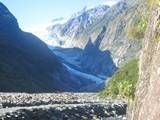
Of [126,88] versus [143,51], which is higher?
[143,51]

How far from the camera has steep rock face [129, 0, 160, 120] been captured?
8.75 m

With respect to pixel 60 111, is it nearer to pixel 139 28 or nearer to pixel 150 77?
pixel 139 28

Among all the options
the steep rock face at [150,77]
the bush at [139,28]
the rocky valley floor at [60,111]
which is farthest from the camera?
the rocky valley floor at [60,111]

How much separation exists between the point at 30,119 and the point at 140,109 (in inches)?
953

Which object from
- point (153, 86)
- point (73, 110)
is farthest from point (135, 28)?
point (73, 110)

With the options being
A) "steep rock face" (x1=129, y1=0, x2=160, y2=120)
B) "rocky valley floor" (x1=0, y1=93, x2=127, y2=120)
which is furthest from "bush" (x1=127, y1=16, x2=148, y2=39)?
"rocky valley floor" (x1=0, y1=93, x2=127, y2=120)

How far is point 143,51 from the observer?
10.1 meters

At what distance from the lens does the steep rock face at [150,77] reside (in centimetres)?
875

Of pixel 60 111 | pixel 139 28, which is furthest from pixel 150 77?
pixel 60 111

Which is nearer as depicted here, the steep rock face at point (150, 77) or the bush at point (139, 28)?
the steep rock face at point (150, 77)

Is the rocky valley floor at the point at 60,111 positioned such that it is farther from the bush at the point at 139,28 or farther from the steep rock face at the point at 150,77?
the steep rock face at the point at 150,77

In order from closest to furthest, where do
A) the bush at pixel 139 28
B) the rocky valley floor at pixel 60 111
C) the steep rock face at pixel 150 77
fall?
the steep rock face at pixel 150 77 → the bush at pixel 139 28 → the rocky valley floor at pixel 60 111

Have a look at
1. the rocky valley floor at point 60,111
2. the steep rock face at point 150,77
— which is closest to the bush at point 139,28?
the steep rock face at point 150,77

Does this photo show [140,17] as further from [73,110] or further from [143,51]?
[73,110]
